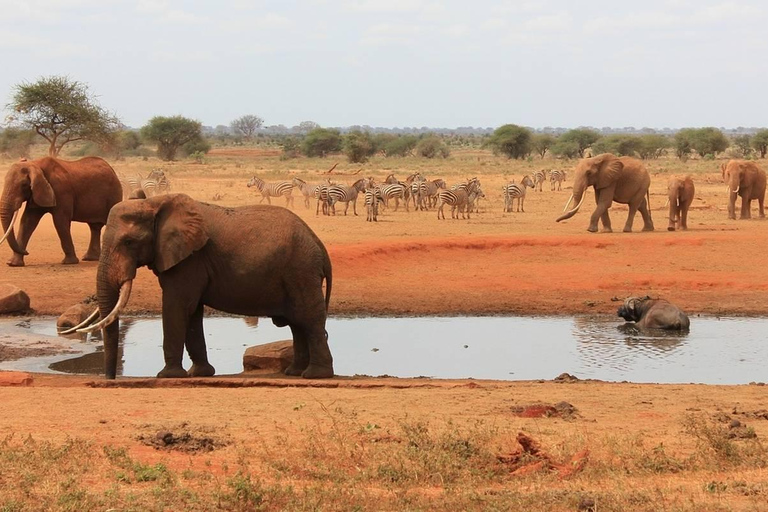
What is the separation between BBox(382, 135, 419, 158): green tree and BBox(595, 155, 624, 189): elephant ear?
52394mm

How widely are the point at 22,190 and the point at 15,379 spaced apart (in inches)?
347

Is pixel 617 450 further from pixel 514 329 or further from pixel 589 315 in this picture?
pixel 589 315

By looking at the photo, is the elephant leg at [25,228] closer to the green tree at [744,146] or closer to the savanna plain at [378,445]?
the savanna plain at [378,445]

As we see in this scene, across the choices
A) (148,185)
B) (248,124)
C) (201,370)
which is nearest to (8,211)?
(201,370)

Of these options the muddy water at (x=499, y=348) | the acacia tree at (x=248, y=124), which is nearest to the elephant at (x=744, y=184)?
the muddy water at (x=499, y=348)

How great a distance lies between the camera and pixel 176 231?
11031mm

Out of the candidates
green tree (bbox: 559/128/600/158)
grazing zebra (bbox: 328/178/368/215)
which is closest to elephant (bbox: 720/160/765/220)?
grazing zebra (bbox: 328/178/368/215)

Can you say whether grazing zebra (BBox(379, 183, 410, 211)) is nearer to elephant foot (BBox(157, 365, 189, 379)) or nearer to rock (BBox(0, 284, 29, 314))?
rock (BBox(0, 284, 29, 314))

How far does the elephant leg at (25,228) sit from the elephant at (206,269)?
28.5 ft

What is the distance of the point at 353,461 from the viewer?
293 inches

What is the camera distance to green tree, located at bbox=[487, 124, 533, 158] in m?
73.9

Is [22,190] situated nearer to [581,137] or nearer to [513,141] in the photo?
[513,141]

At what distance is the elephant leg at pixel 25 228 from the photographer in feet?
63.3

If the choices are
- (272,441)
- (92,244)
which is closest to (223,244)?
(272,441)
